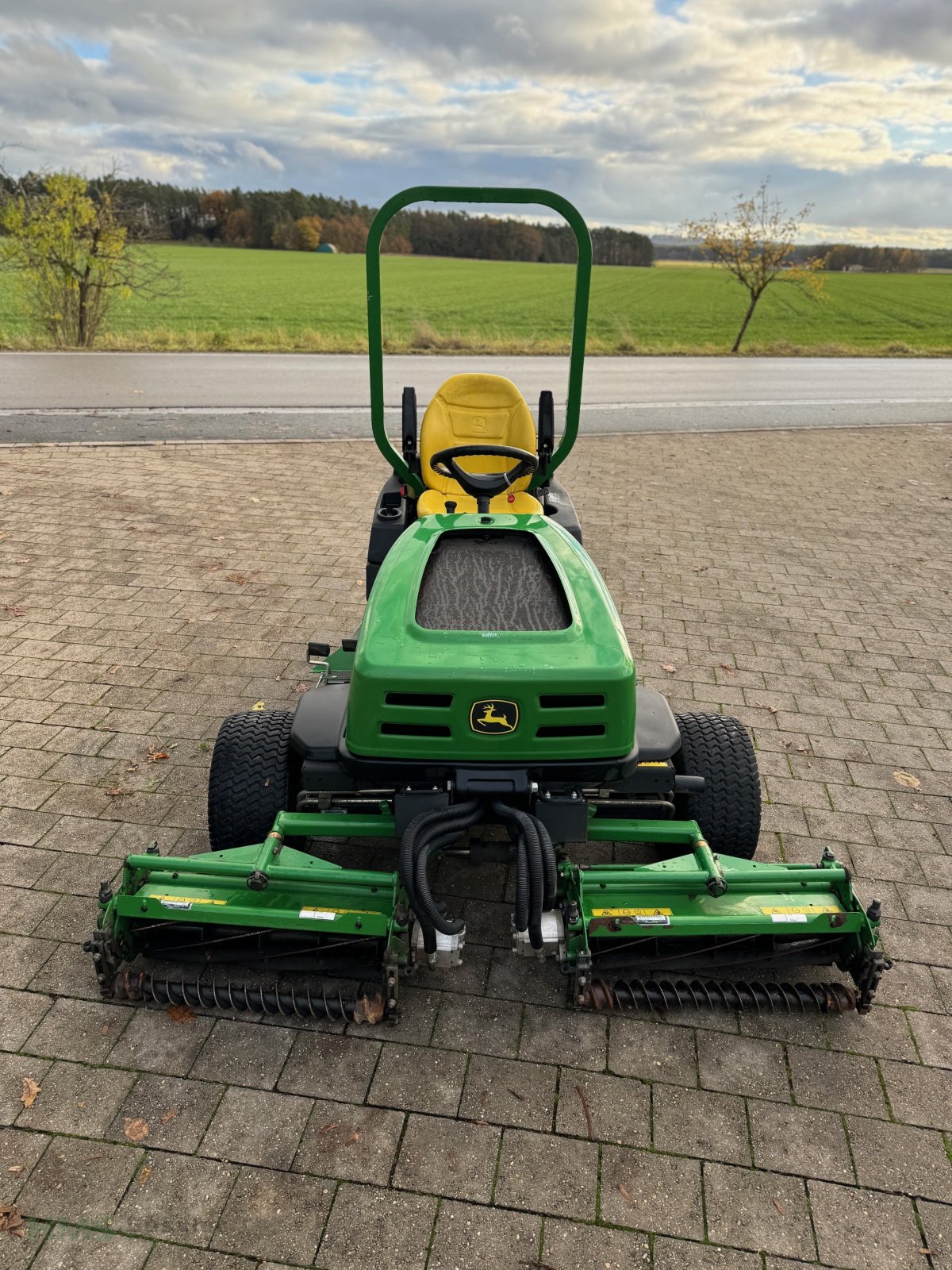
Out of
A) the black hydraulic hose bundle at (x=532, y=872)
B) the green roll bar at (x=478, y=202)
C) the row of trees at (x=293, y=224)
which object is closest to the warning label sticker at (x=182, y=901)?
the black hydraulic hose bundle at (x=532, y=872)

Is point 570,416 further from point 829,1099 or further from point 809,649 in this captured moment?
point 829,1099

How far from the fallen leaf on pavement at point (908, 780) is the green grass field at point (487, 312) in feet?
54.0

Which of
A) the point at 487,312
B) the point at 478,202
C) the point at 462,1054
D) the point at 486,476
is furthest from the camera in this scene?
the point at 487,312

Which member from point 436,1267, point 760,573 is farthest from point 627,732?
point 760,573

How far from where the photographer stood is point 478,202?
445 cm

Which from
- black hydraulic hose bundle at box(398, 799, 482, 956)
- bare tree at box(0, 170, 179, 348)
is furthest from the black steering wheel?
bare tree at box(0, 170, 179, 348)

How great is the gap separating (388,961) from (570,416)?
2682mm

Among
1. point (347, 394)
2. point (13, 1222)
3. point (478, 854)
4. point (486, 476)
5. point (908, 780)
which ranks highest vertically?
point (486, 476)

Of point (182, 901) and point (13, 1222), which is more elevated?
point (182, 901)

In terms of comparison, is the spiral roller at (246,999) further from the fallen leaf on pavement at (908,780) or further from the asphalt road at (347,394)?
the asphalt road at (347,394)

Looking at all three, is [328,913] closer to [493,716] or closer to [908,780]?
[493,716]

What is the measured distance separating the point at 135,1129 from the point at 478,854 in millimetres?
1216

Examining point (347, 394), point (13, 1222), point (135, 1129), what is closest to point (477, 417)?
point (135, 1129)

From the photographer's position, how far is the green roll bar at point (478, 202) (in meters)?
4.19
